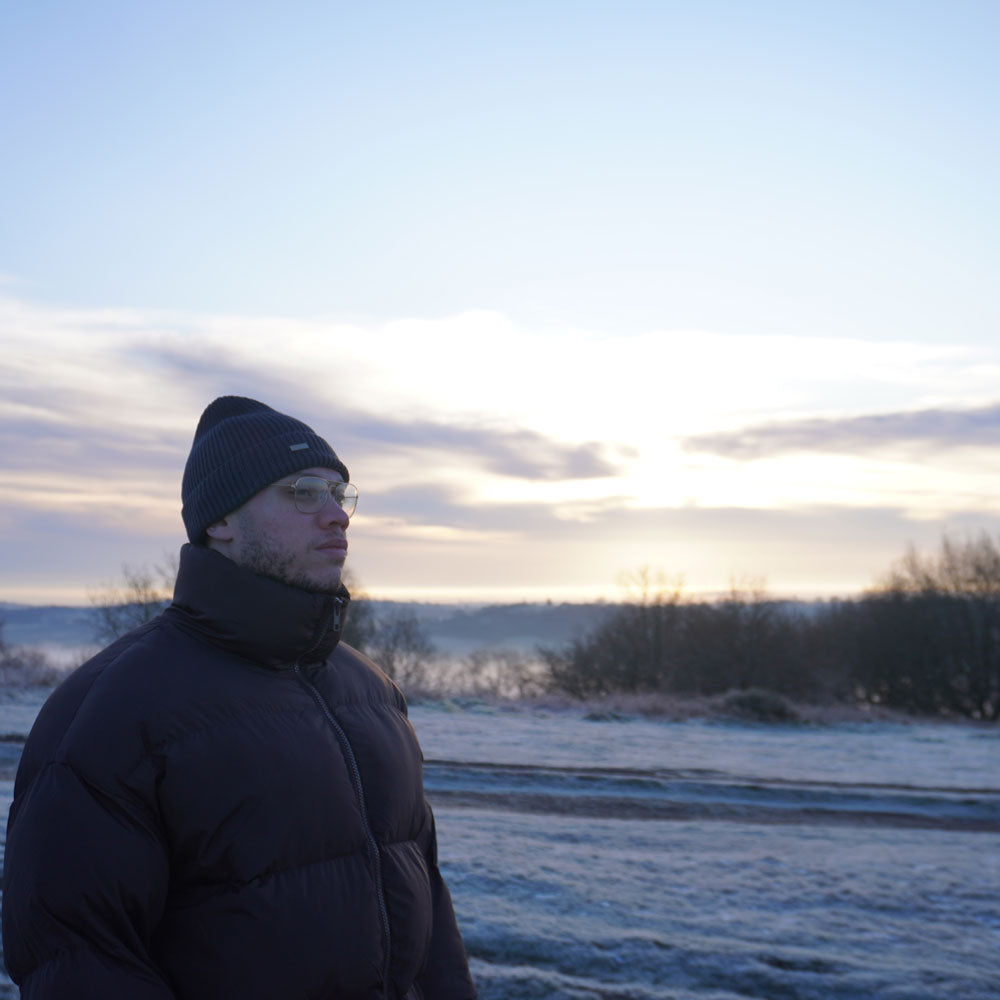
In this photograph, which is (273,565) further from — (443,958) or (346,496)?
(443,958)

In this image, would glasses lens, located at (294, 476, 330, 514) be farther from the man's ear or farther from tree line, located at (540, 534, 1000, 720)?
tree line, located at (540, 534, 1000, 720)

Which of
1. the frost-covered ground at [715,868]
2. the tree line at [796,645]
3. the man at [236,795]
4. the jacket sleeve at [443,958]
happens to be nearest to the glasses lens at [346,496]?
the man at [236,795]

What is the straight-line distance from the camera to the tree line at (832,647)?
42188 millimetres

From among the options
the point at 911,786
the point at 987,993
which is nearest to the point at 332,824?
the point at 987,993

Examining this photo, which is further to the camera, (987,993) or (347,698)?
(987,993)

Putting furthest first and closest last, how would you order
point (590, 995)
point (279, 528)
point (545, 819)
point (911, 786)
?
1. point (911, 786)
2. point (545, 819)
3. point (590, 995)
4. point (279, 528)

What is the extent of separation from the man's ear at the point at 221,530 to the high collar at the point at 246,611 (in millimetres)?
65

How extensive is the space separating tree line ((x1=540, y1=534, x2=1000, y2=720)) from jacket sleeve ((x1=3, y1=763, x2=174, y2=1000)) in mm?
40154

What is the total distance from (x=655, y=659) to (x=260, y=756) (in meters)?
45.2

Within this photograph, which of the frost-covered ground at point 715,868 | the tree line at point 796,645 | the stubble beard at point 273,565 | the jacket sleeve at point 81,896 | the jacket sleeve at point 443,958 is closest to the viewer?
the jacket sleeve at point 81,896

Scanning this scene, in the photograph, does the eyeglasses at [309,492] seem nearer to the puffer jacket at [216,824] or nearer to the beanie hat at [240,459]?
the beanie hat at [240,459]

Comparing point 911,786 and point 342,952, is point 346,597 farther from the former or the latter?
point 911,786

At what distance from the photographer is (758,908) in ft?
19.7

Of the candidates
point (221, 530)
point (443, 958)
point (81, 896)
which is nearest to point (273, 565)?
point (221, 530)
